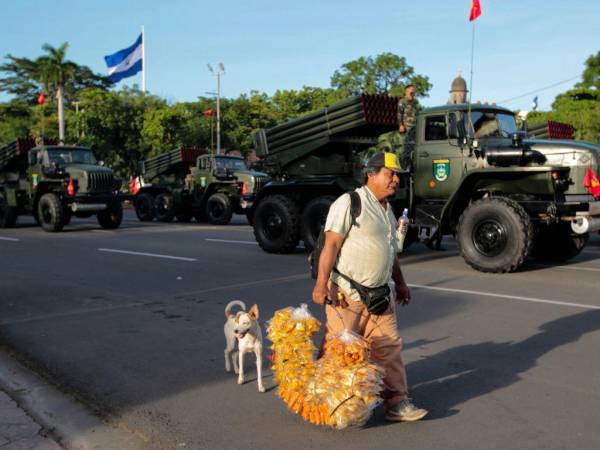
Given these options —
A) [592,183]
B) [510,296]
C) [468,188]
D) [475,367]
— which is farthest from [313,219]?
[475,367]

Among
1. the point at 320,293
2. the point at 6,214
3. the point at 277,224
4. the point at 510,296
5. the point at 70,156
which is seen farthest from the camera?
the point at 6,214

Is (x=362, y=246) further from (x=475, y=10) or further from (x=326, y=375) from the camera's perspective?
(x=475, y=10)

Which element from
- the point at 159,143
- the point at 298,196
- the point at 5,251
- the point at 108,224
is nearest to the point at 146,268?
the point at 298,196

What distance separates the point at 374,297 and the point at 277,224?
28.5 feet

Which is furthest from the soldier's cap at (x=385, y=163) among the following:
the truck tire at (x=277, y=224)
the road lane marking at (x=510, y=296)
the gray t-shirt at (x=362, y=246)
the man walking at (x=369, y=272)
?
the truck tire at (x=277, y=224)

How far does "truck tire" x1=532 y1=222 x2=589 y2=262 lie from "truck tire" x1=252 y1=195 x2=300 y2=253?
4.16 m

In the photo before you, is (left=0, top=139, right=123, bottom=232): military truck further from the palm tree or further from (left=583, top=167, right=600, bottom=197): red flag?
the palm tree

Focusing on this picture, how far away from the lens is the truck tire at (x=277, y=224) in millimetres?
12375

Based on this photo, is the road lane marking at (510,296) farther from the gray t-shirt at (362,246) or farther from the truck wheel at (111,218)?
the truck wheel at (111,218)

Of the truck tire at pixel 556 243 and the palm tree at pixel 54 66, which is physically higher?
the palm tree at pixel 54 66

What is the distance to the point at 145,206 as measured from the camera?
2331cm

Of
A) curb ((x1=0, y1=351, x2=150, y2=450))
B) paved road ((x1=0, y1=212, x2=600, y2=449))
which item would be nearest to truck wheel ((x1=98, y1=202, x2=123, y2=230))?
paved road ((x1=0, y1=212, x2=600, y2=449))

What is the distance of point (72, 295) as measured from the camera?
8438mm

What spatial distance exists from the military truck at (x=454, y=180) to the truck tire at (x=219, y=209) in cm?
738
